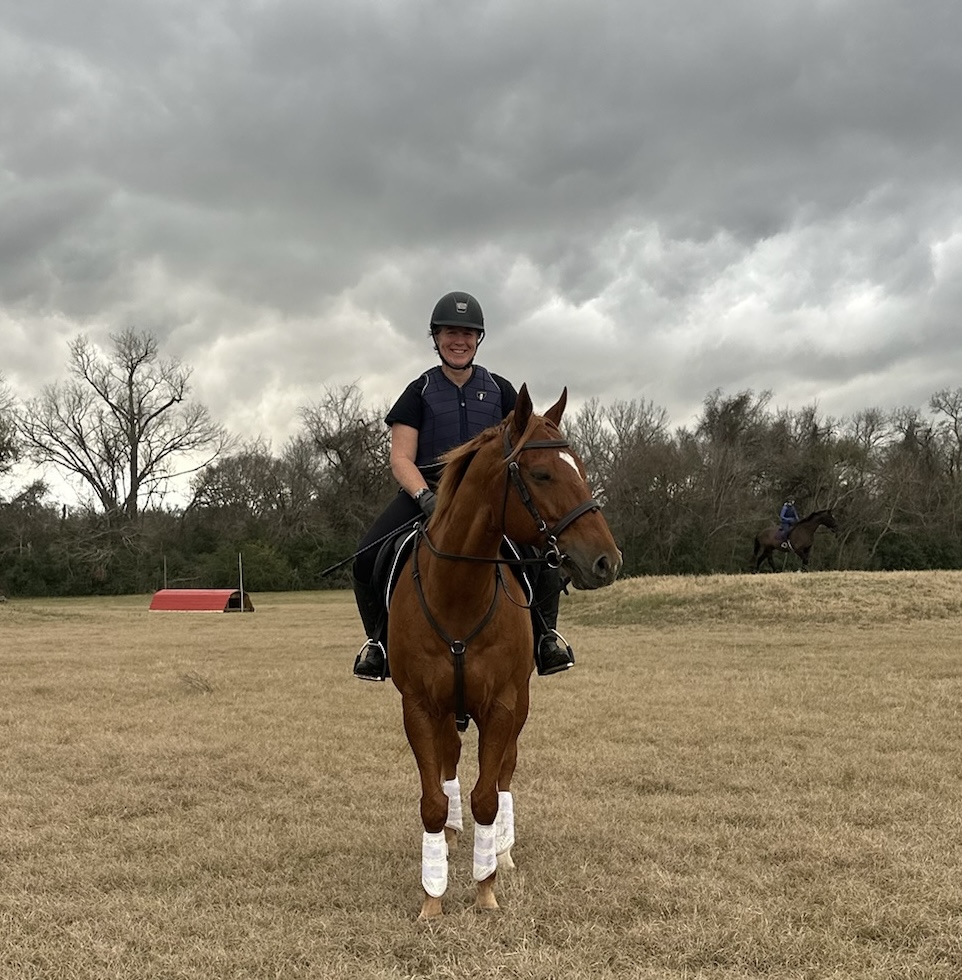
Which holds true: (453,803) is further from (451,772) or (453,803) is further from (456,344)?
(456,344)

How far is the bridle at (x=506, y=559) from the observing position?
3.64m

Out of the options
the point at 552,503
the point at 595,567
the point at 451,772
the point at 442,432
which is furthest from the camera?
the point at 442,432

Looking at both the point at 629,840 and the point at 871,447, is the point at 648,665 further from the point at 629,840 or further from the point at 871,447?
the point at 871,447

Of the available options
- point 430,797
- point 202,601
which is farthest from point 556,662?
point 202,601

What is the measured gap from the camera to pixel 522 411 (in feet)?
12.6

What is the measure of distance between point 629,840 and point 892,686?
749 cm

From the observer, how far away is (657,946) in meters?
3.73

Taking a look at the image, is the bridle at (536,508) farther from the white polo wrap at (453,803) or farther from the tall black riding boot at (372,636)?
the white polo wrap at (453,803)

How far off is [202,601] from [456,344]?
30613mm

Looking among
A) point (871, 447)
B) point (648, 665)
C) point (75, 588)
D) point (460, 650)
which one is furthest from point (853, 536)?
point (460, 650)

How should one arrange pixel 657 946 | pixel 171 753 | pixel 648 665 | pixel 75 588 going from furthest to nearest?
pixel 75 588 < pixel 648 665 < pixel 171 753 < pixel 657 946

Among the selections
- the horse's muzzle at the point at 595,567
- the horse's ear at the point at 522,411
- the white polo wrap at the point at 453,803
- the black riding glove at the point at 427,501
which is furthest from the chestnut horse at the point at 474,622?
the white polo wrap at the point at 453,803

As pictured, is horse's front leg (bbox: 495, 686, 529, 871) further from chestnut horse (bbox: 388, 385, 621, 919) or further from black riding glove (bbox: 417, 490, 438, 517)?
black riding glove (bbox: 417, 490, 438, 517)

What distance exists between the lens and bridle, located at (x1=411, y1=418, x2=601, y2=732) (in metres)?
3.64
